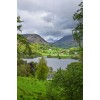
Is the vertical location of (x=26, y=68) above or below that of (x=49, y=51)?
below

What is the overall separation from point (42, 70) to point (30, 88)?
0.47 feet

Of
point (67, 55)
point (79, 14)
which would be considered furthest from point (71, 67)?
point (79, 14)

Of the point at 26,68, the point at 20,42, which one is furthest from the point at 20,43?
the point at 26,68

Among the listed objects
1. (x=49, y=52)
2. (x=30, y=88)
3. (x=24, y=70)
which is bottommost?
(x=30, y=88)

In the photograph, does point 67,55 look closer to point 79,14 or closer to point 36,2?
point 79,14

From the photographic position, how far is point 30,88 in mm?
2047

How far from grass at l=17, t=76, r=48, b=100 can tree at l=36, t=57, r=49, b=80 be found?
3cm

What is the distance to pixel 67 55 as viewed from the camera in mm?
2029

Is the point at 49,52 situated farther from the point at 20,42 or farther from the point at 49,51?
the point at 20,42

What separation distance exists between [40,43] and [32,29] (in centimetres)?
11

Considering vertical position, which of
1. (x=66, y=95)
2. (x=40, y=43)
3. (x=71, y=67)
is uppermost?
(x=40, y=43)

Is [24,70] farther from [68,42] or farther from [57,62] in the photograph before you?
[68,42]

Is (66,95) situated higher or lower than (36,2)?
lower
